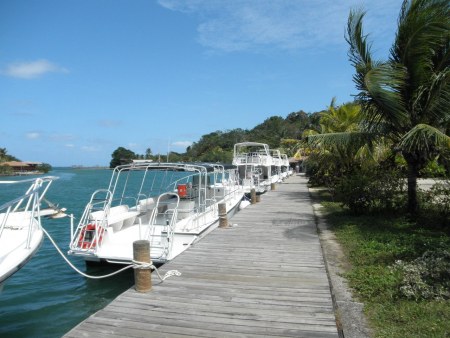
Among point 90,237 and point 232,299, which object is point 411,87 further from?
point 90,237

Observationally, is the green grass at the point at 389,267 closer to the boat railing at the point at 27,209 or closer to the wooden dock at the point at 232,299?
the wooden dock at the point at 232,299

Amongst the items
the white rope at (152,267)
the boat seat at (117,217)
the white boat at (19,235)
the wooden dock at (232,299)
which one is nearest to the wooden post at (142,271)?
the white rope at (152,267)

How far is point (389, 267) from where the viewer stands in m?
6.94

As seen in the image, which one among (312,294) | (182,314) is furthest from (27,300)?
(312,294)

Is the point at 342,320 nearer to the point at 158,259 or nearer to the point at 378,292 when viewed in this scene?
the point at 378,292

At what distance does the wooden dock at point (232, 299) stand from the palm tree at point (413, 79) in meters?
4.65

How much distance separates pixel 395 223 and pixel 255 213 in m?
4.84

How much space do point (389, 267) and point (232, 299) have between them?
3.18m

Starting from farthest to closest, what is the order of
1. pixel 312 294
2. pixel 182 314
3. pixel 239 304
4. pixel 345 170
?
pixel 345 170, pixel 312 294, pixel 239 304, pixel 182 314

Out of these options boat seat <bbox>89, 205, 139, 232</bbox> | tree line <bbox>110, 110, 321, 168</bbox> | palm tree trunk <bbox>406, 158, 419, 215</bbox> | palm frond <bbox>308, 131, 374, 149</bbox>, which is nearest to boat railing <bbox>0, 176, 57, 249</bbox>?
boat seat <bbox>89, 205, 139, 232</bbox>

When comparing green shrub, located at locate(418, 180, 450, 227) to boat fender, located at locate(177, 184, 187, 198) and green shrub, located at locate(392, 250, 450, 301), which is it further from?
boat fender, located at locate(177, 184, 187, 198)

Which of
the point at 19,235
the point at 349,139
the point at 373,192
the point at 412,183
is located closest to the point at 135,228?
the point at 19,235

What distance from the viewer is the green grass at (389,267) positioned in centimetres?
480

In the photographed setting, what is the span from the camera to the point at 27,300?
8.57m
